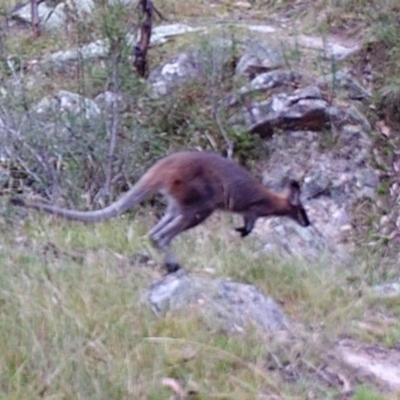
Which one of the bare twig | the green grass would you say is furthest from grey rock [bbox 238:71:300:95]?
the green grass

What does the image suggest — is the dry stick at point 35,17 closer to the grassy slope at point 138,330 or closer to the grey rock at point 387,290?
the grassy slope at point 138,330

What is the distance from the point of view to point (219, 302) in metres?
5.01

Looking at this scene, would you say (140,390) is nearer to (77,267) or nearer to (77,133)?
(77,267)

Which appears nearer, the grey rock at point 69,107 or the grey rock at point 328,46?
the grey rock at point 69,107

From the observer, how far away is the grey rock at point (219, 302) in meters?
4.83

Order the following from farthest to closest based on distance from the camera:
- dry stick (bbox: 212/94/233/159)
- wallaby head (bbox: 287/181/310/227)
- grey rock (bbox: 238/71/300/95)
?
grey rock (bbox: 238/71/300/95)
dry stick (bbox: 212/94/233/159)
wallaby head (bbox: 287/181/310/227)

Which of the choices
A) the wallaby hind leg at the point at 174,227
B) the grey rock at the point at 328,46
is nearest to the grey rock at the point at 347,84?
the grey rock at the point at 328,46

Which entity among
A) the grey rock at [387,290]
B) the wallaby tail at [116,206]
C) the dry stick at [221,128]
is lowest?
the dry stick at [221,128]

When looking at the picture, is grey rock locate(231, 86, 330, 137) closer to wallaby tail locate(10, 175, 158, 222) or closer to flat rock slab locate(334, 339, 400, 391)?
wallaby tail locate(10, 175, 158, 222)

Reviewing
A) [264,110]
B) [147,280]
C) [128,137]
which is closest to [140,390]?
[147,280]

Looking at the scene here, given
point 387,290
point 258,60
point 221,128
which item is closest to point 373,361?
point 387,290

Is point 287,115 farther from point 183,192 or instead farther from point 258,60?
point 183,192

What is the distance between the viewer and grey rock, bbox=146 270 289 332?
4828 mm

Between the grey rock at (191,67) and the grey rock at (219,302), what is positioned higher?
the grey rock at (219,302)
